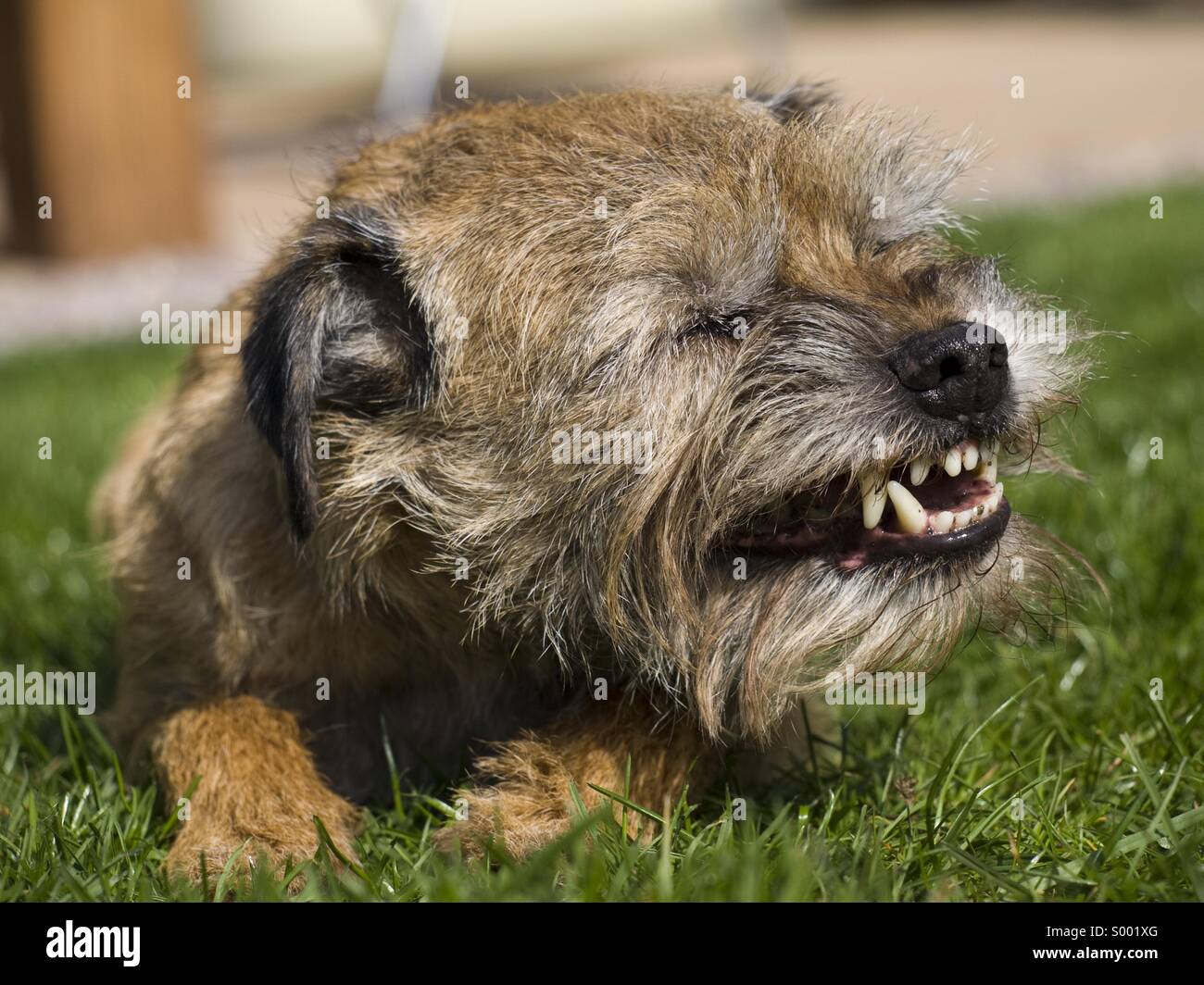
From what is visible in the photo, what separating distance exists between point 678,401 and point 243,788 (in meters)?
1.19

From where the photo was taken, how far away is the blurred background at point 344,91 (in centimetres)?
919

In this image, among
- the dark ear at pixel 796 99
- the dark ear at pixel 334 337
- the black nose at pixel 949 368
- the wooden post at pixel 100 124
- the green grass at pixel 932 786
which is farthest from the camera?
the wooden post at pixel 100 124

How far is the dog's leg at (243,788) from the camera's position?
8.77 feet

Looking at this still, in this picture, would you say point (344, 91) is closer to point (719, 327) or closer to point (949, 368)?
point (719, 327)

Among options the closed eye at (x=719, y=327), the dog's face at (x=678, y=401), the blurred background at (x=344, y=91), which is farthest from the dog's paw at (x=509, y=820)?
the blurred background at (x=344, y=91)

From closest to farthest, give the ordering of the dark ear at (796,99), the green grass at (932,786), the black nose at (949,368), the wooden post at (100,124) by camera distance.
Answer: the green grass at (932,786) → the black nose at (949,368) → the dark ear at (796,99) → the wooden post at (100,124)

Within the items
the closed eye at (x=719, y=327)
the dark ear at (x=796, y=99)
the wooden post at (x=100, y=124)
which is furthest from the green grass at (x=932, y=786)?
the wooden post at (x=100, y=124)

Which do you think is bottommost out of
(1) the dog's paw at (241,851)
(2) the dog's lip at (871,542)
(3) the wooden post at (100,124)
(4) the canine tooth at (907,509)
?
(1) the dog's paw at (241,851)

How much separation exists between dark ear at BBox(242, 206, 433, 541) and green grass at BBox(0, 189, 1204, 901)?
763 mm

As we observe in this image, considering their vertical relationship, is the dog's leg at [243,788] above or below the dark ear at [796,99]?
below

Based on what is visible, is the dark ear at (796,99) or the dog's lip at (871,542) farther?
the dark ear at (796,99)

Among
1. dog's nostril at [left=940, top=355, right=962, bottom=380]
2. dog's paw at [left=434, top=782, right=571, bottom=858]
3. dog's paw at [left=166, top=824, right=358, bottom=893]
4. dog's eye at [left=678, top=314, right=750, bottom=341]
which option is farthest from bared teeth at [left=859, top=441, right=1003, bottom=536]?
dog's paw at [left=166, top=824, right=358, bottom=893]

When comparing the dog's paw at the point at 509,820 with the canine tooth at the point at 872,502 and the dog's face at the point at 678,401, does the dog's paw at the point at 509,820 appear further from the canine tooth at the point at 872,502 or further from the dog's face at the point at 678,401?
the canine tooth at the point at 872,502

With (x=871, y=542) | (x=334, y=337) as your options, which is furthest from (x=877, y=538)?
(x=334, y=337)
